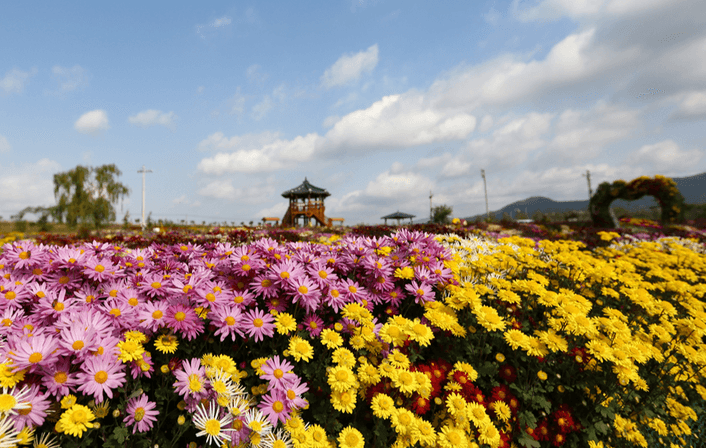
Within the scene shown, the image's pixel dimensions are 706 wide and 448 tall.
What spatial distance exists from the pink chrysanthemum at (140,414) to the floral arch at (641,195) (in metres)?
22.1

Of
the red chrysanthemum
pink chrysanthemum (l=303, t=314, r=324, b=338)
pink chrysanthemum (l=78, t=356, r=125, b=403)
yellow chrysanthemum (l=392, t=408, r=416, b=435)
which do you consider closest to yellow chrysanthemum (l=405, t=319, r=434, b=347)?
yellow chrysanthemum (l=392, t=408, r=416, b=435)

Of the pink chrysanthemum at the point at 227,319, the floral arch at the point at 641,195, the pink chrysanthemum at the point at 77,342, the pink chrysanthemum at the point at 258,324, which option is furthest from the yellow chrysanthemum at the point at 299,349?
the floral arch at the point at 641,195

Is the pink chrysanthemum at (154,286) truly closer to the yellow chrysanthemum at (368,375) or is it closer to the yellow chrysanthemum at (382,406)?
the yellow chrysanthemum at (368,375)

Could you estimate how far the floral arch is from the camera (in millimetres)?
16719

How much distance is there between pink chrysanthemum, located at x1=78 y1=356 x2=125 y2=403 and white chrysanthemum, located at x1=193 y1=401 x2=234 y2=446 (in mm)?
341

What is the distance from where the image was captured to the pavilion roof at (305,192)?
25553 mm

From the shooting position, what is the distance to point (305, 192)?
25594mm

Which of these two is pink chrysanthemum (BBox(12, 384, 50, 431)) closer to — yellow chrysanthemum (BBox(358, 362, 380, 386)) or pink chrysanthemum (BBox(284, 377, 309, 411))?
pink chrysanthemum (BBox(284, 377, 309, 411))

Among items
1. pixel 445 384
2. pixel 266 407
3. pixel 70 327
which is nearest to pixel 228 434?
pixel 266 407

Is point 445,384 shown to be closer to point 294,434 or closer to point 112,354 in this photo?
point 294,434

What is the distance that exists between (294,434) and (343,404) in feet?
0.81

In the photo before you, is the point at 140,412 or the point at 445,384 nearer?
the point at 140,412

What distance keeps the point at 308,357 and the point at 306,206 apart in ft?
78.0

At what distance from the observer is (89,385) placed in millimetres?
1232
